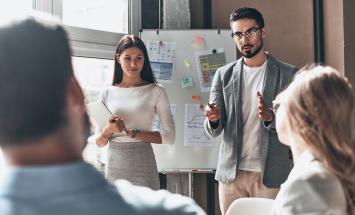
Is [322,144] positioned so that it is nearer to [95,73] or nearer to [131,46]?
[131,46]

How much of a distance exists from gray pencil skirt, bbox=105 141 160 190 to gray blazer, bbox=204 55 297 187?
0.44m

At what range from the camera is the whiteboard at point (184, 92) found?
3746 millimetres

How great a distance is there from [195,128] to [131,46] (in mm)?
1126

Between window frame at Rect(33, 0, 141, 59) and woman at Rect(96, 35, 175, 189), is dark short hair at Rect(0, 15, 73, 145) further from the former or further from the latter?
window frame at Rect(33, 0, 141, 59)

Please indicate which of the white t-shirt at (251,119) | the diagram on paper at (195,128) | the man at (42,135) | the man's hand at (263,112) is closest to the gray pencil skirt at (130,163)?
the white t-shirt at (251,119)

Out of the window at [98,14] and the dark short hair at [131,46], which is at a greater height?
the window at [98,14]

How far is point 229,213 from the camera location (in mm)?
2027

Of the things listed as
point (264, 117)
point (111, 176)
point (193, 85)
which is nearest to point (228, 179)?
point (264, 117)

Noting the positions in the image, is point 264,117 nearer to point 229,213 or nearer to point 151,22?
point 229,213

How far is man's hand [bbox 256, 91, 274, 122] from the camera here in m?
2.58

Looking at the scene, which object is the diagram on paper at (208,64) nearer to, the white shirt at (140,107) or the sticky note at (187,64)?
the sticky note at (187,64)

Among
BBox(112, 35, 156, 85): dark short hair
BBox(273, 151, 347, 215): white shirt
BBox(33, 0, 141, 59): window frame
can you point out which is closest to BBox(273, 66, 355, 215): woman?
BBox(273, 151, 347, 215): white shirt

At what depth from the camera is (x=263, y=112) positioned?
8.52 ft

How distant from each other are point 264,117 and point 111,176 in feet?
3.13
